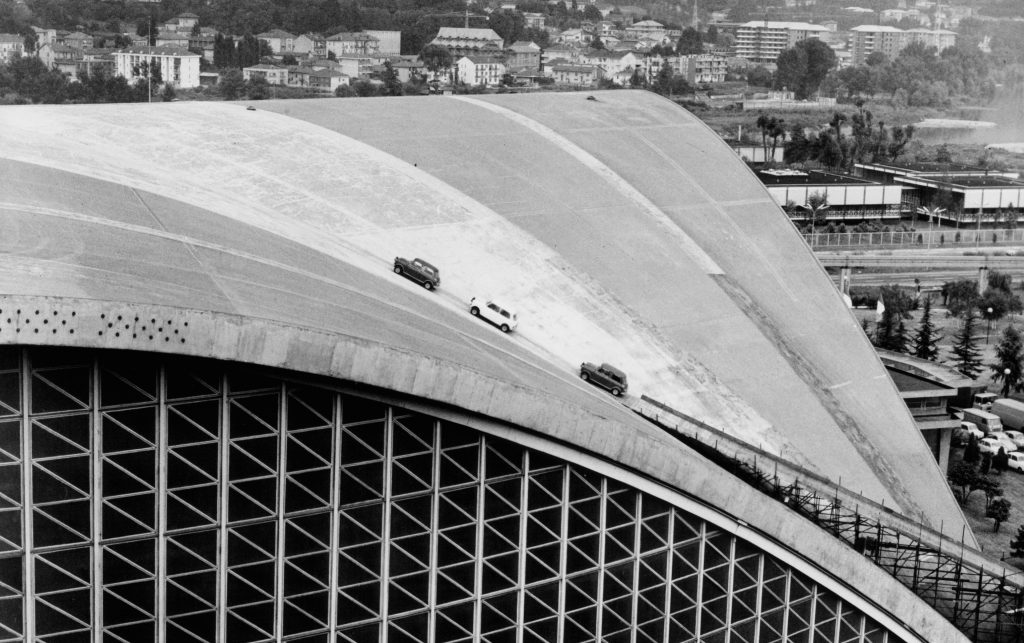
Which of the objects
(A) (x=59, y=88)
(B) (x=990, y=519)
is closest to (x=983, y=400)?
(B) (x=990, y=519)

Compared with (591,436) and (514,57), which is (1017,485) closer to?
(591,436)

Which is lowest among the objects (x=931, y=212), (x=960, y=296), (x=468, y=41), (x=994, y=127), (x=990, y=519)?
(x=990, y=519)

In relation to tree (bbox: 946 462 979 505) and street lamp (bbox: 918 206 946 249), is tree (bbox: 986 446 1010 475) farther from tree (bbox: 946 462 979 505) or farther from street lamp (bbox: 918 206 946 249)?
street lamp (bbox: 918 206 946 249)

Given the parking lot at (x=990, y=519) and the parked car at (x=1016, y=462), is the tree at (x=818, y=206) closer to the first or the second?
the parked car at (x=1016, y=462)

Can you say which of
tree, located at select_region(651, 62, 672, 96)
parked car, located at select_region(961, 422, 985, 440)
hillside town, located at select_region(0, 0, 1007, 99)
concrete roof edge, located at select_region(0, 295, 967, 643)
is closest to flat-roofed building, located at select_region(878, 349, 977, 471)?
parked car, located at select_region(961, 422, 985, 440)

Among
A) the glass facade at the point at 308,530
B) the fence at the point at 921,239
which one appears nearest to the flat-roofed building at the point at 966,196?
the fence at the point at 921,239

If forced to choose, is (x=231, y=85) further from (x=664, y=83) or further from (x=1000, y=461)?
(x=1000, y=461)
